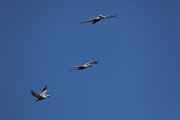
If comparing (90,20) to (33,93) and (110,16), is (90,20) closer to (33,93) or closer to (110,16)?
(110,16)

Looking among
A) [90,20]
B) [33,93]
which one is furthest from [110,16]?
[33,93]

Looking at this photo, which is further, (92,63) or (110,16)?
(92,63)

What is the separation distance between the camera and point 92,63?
359 ft

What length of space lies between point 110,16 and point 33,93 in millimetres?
13958

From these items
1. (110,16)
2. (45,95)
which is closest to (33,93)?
(45,95)

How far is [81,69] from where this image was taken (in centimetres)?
10800

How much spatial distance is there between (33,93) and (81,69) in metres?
7.47

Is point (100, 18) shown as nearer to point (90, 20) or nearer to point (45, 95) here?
point (90, 20)

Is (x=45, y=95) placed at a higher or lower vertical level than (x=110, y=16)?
lower

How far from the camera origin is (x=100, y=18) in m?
107

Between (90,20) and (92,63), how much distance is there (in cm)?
666

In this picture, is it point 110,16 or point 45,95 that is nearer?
point 110,16

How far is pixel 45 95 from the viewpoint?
11162 centimetres

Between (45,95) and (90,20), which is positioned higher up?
(90,20)
